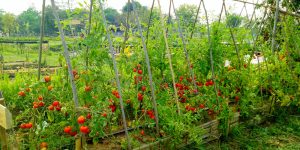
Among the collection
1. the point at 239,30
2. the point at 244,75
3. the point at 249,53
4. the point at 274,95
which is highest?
the point at 239,30

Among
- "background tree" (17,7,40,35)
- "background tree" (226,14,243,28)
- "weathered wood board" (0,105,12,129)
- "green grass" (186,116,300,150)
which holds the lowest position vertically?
"green grass" (186,116,300,150)

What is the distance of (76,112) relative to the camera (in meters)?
1.99

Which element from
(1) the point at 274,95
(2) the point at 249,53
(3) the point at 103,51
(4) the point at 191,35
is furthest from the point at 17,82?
(1) the point at 274,95

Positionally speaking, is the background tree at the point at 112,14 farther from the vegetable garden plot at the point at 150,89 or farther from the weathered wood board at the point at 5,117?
the weathered wood board at the point at 5,117

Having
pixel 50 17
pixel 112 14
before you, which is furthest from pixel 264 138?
pixel 50 17

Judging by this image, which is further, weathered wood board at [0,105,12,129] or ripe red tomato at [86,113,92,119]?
ripe red tomato at [86,113,92,119]

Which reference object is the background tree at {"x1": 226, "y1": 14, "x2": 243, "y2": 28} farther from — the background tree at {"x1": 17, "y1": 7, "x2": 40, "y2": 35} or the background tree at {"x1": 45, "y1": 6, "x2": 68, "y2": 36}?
the background tree at {"x1": 17, "y1": 7, "x2": 40, "y2": 35}

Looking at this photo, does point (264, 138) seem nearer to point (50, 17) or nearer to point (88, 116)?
point (88, 116)

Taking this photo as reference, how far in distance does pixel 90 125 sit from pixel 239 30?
7.18ft

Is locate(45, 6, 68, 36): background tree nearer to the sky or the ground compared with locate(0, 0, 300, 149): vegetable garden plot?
nearer to the sky

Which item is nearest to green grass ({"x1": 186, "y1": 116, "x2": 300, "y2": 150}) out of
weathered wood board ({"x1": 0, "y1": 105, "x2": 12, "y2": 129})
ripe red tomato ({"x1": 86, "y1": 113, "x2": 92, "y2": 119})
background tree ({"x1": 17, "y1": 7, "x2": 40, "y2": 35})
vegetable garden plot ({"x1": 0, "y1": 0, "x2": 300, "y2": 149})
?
vegetable garden plot ({"x1": 0, "y1": 0, "x2": 300, "y2": 149})

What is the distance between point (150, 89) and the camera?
263 cm

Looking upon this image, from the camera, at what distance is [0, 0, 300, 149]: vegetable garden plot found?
2.13 metres

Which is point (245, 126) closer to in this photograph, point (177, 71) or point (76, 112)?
point (177, 71)
